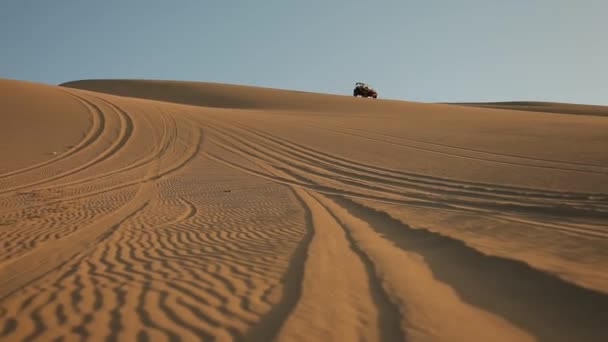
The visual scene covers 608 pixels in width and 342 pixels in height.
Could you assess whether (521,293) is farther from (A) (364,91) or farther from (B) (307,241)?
(A) (364,91)

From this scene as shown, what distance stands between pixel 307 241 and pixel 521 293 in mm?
2915

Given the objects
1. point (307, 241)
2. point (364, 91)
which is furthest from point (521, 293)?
point (364, 91)

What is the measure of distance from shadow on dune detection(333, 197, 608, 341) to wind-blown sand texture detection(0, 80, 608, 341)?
2 cm

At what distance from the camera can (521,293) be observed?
3910 millimetres

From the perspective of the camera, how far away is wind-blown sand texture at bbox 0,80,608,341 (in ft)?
11.2

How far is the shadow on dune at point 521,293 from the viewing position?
3215 mm

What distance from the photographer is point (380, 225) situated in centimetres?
696

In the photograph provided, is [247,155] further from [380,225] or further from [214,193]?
[380,225]

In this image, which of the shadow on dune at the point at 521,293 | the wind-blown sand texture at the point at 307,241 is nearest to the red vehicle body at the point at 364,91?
the wind-blown sand texture at the point at 307,241

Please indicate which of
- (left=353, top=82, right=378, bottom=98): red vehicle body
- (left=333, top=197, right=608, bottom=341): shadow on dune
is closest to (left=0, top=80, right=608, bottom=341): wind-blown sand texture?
(left=333, top=197, right=608, bottom=341): shadow on dune

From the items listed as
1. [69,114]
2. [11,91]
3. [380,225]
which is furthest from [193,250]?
[11,91]

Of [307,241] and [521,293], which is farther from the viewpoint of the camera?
[307,241]

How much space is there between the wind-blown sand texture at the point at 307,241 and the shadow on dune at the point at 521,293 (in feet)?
0.06

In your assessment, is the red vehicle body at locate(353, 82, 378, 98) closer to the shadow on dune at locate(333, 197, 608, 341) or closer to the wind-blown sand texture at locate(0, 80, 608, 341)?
the wind-blown sand texture at locate(0, 80, 608, 341)
